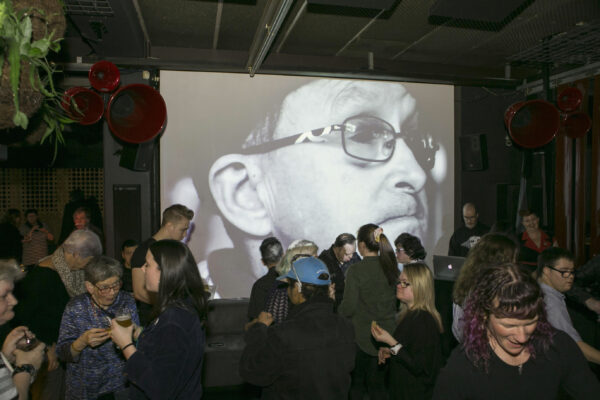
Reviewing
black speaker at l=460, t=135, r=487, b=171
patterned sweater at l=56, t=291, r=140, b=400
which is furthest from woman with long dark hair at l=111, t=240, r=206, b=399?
black speaker at l=460, t=135, r=487, b=171

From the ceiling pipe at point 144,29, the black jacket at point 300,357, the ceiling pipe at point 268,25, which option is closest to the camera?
the black jacket at point 300,357

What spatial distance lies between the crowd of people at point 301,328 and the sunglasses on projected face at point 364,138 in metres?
2.33

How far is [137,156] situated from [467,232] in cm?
387

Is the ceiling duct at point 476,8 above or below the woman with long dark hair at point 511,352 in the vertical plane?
above

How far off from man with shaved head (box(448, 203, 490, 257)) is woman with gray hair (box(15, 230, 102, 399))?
4020mm

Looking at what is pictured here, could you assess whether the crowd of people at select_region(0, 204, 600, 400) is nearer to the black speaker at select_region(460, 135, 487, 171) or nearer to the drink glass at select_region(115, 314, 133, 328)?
the drink glass at select_region(115, 314, 133, 328)

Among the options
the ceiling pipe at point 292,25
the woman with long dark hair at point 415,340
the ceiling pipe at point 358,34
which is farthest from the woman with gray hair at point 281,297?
the ceiling pipe at point 358,34

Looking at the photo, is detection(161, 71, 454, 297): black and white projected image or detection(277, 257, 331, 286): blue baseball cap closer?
detection(277, 257, 331, 286): blue baseball cap

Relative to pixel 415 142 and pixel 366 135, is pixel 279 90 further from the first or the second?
pixel 415 142

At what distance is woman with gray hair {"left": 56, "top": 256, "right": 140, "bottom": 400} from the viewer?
2.04 metres

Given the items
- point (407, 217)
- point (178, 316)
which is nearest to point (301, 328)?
point (178, 316)

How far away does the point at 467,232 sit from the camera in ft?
16.6

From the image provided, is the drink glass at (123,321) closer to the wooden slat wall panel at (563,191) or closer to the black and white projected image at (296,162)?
the black and white projected image at (296,162)

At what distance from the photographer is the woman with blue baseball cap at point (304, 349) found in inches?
69.9
